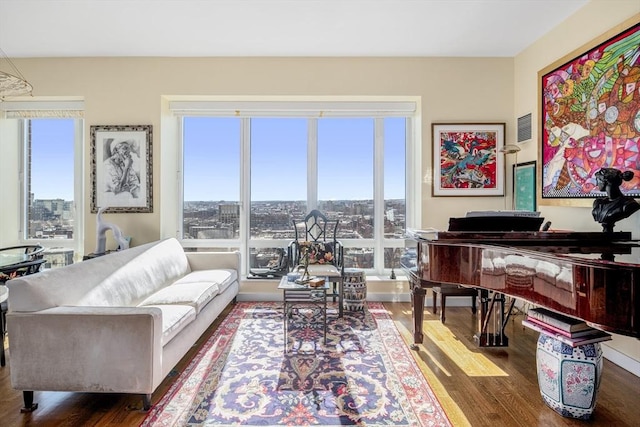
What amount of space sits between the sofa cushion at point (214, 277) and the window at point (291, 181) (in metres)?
0.67

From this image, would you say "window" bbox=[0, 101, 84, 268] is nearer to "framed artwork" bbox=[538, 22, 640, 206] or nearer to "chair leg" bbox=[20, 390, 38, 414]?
"chair leg" bbox=[20, 390, 38, 414]

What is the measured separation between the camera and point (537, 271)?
178 centimetres

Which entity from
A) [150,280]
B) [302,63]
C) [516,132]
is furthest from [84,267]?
[516,132]

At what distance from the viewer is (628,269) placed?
1.44 m

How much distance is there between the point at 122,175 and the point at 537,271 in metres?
4.42

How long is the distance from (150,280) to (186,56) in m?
2.76

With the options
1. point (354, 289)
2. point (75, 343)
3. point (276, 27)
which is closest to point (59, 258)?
point (75, 343)

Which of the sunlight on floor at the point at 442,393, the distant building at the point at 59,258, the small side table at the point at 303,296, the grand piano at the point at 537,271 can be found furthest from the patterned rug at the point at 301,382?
the distant building at the point at 59,258

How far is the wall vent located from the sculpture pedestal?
2591 millimetres

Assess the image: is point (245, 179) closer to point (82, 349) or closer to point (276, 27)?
point (276, 27)

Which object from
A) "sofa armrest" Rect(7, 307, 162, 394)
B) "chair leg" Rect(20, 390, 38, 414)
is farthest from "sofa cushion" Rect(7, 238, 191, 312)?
"chair leg" Rect(20, 390, 38, 414)

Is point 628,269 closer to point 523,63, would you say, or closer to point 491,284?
point 491,284

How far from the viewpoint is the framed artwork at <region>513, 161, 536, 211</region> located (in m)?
3.63

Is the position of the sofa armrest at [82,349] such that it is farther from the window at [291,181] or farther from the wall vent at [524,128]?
the wall vent at [524,128]
